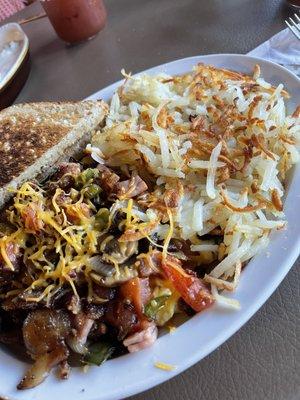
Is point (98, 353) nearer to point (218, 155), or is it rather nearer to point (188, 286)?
point (188, 286)

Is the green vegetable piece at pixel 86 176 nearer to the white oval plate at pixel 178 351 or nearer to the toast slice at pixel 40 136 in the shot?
the toast slice at pixel 40 136

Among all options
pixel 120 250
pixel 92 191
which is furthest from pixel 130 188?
pixel 120 250

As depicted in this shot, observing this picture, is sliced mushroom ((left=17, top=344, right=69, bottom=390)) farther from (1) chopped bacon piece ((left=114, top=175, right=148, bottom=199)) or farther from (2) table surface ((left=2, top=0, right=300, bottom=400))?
(2) table surface ((left=2, top=0, right=300, bottom=400))

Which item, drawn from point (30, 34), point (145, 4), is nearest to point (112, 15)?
point (145, 4)

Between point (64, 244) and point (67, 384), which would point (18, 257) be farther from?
point (67, 384)

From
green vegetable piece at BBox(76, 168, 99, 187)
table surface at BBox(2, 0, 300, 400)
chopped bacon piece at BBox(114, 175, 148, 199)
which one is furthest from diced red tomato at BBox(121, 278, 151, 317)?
table surface at BBox(2, 0, 300, 400)

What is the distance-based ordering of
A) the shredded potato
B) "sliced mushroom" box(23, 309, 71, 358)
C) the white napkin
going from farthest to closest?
the white napkin → the shredded potato → "sliced mushroom" box(23, 309, 71, 358)

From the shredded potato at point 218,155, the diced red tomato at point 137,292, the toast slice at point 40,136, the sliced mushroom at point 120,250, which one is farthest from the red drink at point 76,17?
the diced red tomato at point 137,292
